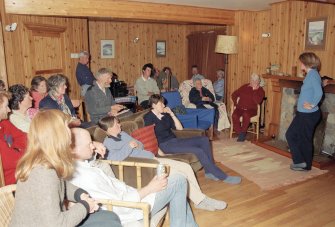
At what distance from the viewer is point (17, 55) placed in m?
4.79

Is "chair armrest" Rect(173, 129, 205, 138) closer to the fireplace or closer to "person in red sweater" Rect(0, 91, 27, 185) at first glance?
the fireplace

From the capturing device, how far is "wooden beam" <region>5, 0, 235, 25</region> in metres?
4.59

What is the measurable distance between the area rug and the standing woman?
0.63ft

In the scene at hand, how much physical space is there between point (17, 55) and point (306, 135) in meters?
4.53

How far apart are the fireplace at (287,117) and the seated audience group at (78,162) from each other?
1.67 m

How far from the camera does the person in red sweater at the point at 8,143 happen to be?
2.27m

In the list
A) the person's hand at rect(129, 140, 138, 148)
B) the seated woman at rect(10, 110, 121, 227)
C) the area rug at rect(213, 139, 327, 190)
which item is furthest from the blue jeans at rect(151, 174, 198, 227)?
the area rug at rect(213, 139, 327, 190)

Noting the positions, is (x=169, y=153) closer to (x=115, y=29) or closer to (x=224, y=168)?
(x=224, y=168)

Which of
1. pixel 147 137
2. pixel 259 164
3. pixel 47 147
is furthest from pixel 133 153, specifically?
pixel 259 164

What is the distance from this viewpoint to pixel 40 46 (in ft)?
17.2

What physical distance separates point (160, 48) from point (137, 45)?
790 mm

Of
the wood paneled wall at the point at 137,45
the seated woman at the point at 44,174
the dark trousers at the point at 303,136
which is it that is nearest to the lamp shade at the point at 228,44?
the wood paneled wall at the point at 137,45

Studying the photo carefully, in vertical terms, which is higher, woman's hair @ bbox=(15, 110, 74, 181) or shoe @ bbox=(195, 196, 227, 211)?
woman's hair @ bbox=(15, 110, 74, 181)

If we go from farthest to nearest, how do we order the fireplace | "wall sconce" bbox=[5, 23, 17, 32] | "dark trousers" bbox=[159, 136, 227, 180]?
"wall sconce" bbox=[5, 23, 17, 32], the fireplace, "dark trousers" bbox=[159, 136, 227, 180]
